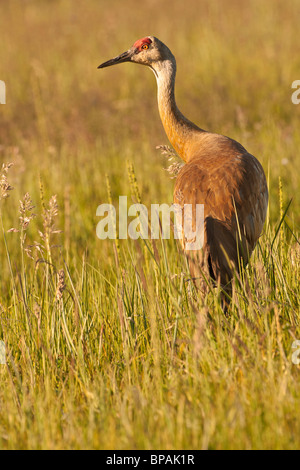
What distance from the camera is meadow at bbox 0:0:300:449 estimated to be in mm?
2291

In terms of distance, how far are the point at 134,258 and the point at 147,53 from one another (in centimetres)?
164

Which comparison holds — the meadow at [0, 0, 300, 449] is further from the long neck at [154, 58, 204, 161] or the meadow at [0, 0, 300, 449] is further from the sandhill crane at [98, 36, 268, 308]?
the long neck at [154, 58, 204, 161]

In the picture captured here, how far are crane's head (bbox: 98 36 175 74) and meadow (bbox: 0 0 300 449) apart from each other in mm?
1011

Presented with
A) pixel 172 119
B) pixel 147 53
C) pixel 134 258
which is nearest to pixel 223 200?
pixel 134 258

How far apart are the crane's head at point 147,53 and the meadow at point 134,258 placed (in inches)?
39.8

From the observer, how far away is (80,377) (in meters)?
2.83

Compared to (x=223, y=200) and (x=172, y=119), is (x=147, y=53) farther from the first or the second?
(x=223, y=200)

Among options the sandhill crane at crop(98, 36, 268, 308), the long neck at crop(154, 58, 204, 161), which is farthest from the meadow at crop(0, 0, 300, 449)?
the long neck at crop(154, 58, 204, 161)

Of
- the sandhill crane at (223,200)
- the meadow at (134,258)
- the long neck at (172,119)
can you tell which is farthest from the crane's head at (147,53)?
the meadow at (134,258)

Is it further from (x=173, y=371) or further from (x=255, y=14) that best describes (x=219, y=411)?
(x=255, y=14)

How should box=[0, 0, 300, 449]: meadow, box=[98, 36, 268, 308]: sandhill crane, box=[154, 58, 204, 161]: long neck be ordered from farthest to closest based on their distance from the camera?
box=[154, 58, 204, 161]: long neck, box=[98, 36, 268, 308]: sandhill crane, box=[0, 0, 300, 449]: meadow

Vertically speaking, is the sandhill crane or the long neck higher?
the long neck

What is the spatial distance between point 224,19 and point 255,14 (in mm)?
754

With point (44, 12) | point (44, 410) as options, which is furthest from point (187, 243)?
point (44, 12)
